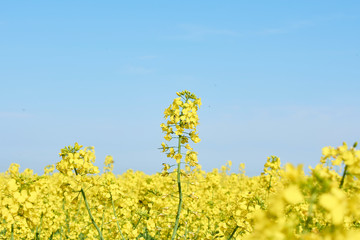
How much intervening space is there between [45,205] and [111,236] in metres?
1.24

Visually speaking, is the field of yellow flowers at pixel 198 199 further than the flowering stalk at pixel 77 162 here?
No

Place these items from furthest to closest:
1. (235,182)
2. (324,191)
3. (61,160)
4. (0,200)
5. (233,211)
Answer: (235,182) → (233,211) → (61,160) → (0,200) → (324,191)

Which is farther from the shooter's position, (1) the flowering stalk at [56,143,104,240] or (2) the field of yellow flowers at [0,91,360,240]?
(1) the flowering stalk at [56,143,104,240]

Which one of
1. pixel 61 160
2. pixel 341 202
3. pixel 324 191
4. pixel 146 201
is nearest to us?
pixel 341 202

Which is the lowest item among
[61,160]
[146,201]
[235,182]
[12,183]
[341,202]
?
[341,202]

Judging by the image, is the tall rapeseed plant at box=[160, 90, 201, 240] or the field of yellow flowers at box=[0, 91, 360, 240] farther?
the tall rapeseed plant at box=[160, 90, 201, 240]

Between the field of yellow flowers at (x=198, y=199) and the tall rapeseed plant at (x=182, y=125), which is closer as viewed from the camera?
the field of yellow flowers at (x=198, y=199)

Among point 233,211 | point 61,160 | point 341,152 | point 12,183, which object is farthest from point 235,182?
point 341,152

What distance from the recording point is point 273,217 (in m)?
1.48

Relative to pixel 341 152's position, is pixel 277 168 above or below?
above

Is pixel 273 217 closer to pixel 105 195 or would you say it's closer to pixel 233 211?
pixel 233 211

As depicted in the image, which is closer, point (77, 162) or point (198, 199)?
point (77, 162)

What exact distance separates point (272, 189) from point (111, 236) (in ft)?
9.57

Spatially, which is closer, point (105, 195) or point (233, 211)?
point (233, 211)
